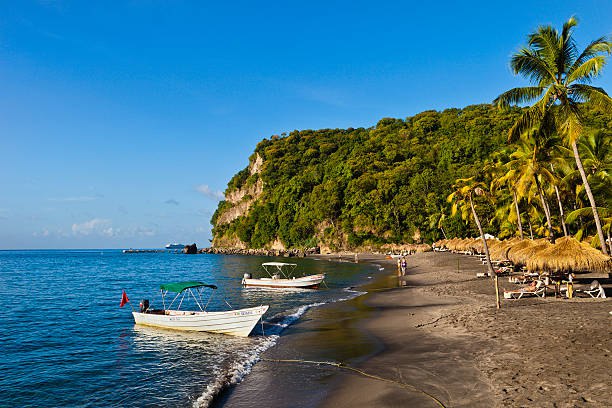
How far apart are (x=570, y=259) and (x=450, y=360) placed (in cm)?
1132

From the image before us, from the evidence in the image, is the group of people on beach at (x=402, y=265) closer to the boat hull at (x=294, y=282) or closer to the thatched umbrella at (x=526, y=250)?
the boat hull at (x=294, y=282)

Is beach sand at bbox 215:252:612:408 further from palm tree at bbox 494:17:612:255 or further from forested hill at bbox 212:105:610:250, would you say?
forested hill at bbox 212:105:610:250

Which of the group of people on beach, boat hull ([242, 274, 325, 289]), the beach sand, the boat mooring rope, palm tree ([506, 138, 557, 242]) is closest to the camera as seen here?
the beach sand

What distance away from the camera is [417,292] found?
92.9ft

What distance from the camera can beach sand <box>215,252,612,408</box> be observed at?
30.1 ft

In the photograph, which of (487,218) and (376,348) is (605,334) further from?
(487,218)

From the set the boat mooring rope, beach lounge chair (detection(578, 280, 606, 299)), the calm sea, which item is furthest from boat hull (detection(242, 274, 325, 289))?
the boat mooring rope

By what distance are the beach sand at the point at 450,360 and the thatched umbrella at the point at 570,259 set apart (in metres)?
1.67

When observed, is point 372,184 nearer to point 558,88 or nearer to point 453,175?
point 453,175

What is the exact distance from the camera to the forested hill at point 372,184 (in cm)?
8662

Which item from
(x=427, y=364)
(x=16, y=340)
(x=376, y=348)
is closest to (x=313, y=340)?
(x=376, y=348)

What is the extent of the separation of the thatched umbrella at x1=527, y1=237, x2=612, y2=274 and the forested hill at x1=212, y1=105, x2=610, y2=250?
4619 cm

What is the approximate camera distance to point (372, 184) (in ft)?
323

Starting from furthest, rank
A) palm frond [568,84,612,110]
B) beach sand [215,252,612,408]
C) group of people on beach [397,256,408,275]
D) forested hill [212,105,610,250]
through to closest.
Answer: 1. forested hill [212,105,610,250]
2. group of people on beach [397,256,408,275]
3. palm frond [568,84,612,110]
4. beach sand [215,252,612,408]
